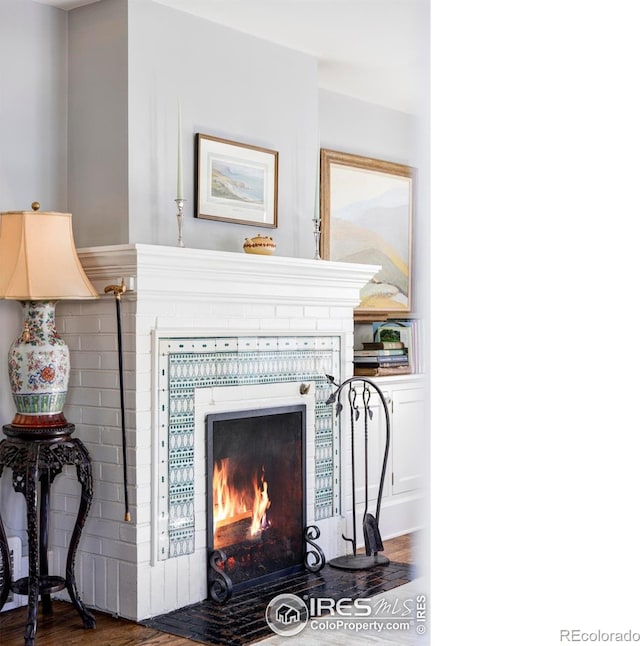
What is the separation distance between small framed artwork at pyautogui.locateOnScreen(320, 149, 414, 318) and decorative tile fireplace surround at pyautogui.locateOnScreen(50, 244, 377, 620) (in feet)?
3.31

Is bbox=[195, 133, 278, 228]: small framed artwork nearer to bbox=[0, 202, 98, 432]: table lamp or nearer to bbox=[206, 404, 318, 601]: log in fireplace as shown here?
bbox=[0, 202, 98, 432]: table lamp

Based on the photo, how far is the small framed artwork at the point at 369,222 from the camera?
4359 mm

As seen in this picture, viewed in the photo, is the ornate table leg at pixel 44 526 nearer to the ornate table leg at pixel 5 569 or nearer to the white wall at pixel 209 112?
the ornate table leg at pixel 5 569

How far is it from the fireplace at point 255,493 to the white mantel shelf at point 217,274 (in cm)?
50

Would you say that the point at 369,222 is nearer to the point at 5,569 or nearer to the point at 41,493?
the point at 41,493

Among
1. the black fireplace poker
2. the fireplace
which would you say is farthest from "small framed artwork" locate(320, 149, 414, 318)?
the black fireplace poker

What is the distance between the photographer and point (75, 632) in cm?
278

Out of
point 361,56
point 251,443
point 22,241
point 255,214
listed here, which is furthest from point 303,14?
point 251,443

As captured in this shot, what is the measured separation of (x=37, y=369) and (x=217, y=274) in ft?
2.51

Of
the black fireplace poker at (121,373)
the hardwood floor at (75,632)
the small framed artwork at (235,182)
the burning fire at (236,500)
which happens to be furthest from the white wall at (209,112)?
the hardwood floor at (75,632)

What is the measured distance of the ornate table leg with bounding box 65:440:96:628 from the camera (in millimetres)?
2818

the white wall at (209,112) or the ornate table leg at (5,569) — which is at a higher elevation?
the white wall at (209,112)
